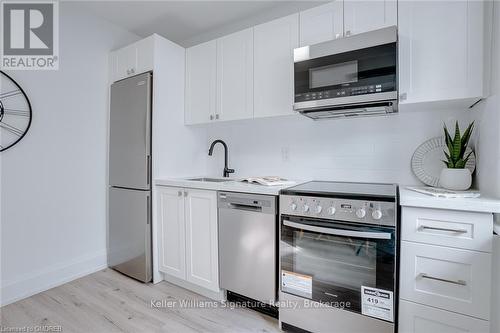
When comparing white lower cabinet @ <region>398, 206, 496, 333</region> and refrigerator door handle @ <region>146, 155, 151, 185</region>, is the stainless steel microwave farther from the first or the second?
refrigerator door handle @ <region>146, 155, 151, 185</region>

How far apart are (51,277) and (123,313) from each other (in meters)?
0.92

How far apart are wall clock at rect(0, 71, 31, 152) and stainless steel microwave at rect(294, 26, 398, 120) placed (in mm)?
2219

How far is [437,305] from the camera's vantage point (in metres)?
1.28

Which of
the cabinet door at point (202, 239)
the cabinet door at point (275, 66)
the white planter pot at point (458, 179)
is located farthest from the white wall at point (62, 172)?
the white planter pot at point (458, 179)

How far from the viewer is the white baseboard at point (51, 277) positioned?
1.99 metres

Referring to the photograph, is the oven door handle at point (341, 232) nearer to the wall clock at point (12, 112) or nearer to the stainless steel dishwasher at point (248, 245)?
the stainless steel dishwasher at point (248, 245)

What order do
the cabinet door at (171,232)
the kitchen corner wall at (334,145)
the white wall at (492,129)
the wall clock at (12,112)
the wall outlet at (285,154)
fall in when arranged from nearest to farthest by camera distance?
the white wall at (492,129) → the kitchen corner wall at (334,145) → the wall clock at (12,112) → the cabinet door at (171,232) → the wall outlet at (285,154)

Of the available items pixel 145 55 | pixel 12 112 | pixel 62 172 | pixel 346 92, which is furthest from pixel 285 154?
pixel 12 112

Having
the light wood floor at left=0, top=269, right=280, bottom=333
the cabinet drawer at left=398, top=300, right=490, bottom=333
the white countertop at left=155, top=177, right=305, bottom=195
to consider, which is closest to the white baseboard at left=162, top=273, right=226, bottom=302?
the light wood floor at left=0, top=269, right=280, bottom=333

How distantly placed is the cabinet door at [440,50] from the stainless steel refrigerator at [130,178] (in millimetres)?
2030

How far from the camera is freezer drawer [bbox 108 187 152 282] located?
2297 mm

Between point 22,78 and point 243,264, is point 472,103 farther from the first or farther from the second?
point 22,78

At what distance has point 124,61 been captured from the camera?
2506mm

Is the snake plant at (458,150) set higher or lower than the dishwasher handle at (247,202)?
higher
